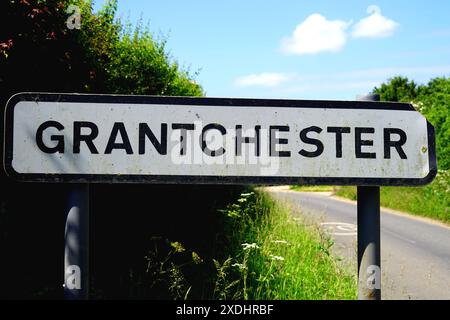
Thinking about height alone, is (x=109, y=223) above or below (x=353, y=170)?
below

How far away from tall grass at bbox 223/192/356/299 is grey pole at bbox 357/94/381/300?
184 centimetres

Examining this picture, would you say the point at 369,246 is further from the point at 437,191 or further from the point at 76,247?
the point at 437,191

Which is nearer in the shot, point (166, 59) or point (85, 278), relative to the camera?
point (85, 278)

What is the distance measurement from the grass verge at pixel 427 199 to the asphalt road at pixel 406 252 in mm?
578

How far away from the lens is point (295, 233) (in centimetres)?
643

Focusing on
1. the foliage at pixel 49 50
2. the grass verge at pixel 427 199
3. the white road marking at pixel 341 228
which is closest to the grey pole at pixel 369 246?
the foliage at pixel 49 50

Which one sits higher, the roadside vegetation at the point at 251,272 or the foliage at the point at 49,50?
the foliage at the point at 49,50

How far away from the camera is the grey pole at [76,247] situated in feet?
4.60

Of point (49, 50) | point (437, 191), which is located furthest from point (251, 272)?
point (437, 191)

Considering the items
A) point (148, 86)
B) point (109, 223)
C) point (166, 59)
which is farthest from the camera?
point (166, 59)

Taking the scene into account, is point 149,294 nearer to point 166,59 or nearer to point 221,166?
point 221,166

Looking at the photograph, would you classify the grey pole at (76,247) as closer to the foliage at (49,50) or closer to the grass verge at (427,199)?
the foliage at (49,50)

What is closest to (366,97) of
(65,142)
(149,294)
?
(65,142)

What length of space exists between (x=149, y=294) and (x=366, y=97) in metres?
2.90
